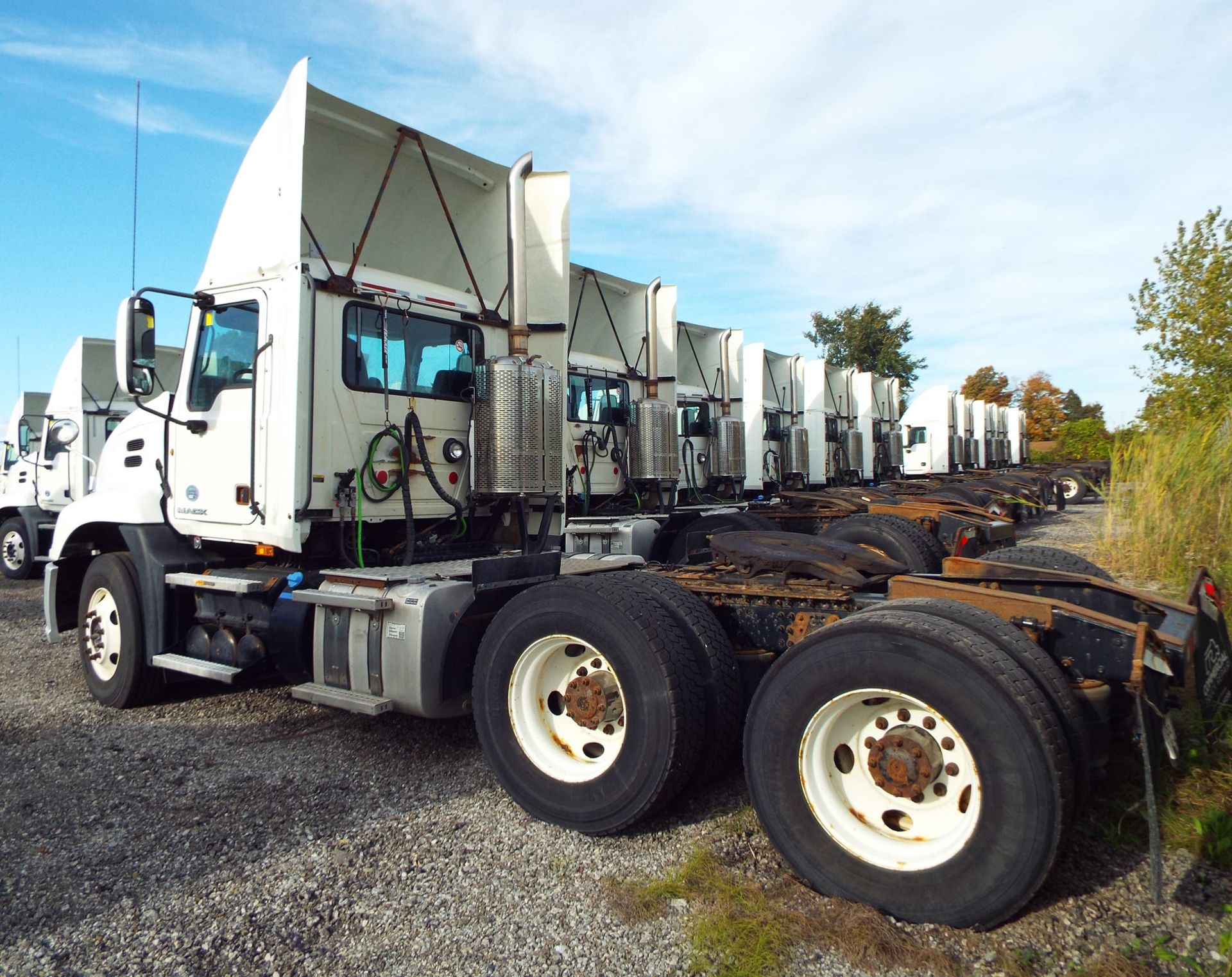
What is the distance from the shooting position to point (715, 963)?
2.59 metres

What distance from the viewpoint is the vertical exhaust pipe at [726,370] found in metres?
13.2

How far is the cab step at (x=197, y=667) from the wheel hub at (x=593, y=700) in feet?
8.37

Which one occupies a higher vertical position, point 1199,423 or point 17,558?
point 1199,423

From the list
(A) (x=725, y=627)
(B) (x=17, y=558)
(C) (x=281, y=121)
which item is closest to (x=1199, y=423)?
(A) (x=725, y=627)

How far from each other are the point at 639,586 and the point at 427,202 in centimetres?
401

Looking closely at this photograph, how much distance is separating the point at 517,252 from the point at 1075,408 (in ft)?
204

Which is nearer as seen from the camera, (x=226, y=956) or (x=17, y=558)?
(x=226, y=956)

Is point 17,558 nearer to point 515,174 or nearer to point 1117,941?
point 515,174

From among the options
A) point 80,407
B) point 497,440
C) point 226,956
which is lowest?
point 226,956

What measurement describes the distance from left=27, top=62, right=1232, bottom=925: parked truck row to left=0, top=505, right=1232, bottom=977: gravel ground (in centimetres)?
27

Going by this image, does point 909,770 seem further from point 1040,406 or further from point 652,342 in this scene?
point 1040,406

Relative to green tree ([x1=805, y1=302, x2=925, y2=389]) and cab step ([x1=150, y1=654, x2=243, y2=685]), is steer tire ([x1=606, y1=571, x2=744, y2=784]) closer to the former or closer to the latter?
cab step ([x1=150, y1=654, x2=243, y2=685])

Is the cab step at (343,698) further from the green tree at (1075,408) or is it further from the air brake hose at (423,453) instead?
the green tree at (1075,408)

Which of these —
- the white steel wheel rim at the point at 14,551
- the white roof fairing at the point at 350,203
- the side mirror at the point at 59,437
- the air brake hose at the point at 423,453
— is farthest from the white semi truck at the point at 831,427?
the white steel wheel rim at the point at 14,551
